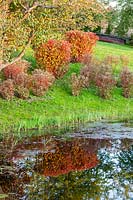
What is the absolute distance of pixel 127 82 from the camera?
3008 cm

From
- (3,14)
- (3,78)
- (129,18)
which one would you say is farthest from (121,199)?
(129,18)

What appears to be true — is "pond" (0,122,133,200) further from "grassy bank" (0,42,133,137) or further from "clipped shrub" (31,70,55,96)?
"clipped shrub" (31,70,55,96)

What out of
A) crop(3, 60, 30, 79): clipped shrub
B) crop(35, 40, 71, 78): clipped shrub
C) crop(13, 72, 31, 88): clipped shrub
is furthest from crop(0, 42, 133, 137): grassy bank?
crop(3, 60, 30, 79): clipped shrub

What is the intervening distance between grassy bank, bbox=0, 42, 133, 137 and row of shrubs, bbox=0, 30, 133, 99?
49 centimetres

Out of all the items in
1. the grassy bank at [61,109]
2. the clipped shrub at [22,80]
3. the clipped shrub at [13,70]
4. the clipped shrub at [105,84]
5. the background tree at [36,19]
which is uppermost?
the background tree at [36,19]

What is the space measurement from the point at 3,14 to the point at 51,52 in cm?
1006

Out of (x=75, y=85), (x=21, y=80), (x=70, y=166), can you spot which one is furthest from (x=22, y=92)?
(x=70, y=166)

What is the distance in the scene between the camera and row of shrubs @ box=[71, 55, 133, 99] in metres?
28.8

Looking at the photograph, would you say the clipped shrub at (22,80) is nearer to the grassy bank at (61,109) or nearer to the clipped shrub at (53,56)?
the grassy bank at (61,109)

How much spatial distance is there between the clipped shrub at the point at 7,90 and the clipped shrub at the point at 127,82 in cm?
788

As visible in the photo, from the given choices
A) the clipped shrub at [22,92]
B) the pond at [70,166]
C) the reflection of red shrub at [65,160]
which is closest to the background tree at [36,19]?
the clipped shrub at [22,92]

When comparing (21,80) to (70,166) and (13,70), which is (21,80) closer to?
(13,70)

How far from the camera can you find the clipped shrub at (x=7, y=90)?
82.4 feet

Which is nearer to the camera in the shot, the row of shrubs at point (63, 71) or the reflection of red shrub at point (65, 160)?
the reflection of red shrub at point (65, 160)
